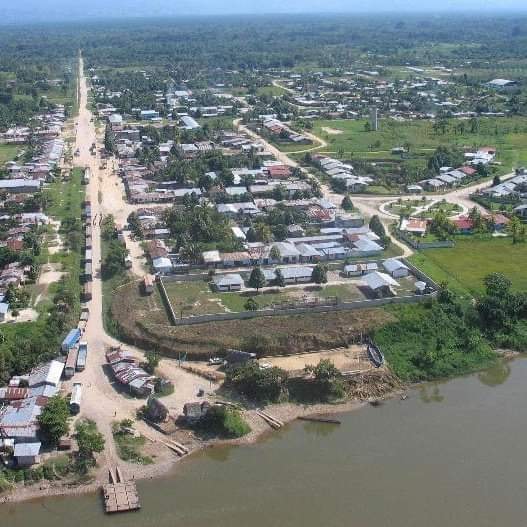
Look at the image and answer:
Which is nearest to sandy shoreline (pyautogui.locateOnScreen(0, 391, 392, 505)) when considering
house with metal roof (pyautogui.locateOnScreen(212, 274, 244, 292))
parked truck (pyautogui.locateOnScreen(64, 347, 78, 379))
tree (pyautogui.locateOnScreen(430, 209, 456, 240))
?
parked truck (pyautogui.locateOnScreen(64, 347, 78, 379))

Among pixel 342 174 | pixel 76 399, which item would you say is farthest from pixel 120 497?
pixel 342 174

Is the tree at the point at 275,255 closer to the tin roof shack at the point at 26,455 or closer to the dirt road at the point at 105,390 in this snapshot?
the dirt road at the point at 105,390

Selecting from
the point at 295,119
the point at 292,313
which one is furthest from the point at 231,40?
the point at 292,313

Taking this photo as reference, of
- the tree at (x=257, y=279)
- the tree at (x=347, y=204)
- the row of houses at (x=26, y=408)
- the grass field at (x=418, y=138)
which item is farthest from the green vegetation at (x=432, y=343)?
the grass field at (x=418, y=138)

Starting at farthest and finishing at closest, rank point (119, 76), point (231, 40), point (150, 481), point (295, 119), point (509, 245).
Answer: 1. point (231, 40)
2. point (119, 76)
3. point (295, 119)
4. point (509, 245)
5. point (150, 481)

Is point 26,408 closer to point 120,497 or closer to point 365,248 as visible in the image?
point 120,497

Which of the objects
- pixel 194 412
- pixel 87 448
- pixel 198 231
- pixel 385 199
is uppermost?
pixel 198 231

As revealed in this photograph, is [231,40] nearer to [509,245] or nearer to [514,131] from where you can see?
[514,131]
